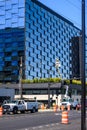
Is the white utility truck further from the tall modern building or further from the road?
the tall modern building

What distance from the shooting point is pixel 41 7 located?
122625 mm

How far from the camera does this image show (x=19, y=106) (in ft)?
169

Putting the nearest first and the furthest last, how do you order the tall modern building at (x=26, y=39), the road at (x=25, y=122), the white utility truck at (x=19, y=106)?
the road at (x=25, y=122), the white utility truck at (x=19, y=106), the tall modern building at (x=26, y=39)

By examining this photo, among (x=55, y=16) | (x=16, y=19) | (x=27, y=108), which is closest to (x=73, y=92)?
(x=16, y=19)

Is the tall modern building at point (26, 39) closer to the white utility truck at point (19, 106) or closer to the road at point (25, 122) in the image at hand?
the white utility truck at point (19, 106)

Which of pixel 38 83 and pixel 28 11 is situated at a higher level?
pixel 28 11

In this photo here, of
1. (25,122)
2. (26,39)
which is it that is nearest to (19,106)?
(25,122)

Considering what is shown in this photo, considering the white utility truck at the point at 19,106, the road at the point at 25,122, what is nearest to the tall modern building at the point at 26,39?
the white utility truck at the point at 19,106

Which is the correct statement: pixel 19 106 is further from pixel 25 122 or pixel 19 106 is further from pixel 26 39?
pixel 26 39

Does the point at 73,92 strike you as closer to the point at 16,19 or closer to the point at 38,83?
the point at 38,83

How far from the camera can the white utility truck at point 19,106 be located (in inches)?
1973

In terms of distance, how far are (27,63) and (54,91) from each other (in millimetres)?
17815

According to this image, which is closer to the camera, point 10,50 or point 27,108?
point 27,108

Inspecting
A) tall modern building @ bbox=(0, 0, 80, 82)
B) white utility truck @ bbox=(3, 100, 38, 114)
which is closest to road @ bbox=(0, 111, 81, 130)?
white utility truck @ bbox=(3, 100, 38, 114)
